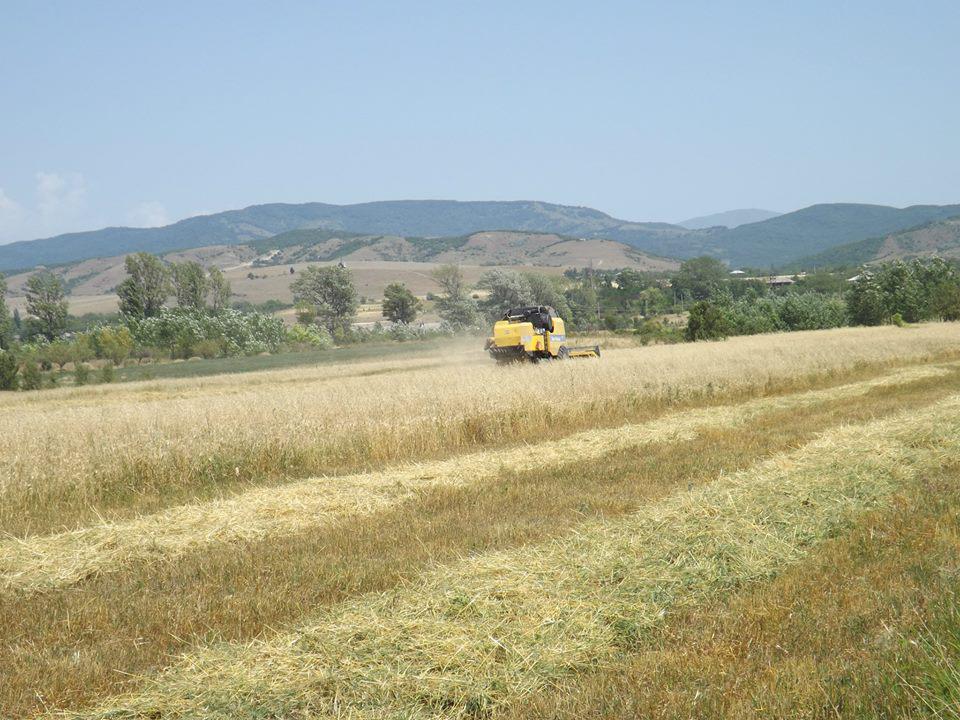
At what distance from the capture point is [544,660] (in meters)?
5.11

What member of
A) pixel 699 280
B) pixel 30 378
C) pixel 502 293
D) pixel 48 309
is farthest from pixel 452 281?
pixel 699 280

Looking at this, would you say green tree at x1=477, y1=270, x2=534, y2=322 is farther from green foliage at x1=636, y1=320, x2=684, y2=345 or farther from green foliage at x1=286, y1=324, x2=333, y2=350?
green foliage at x1=636, y1=320, x2=684, y2=345

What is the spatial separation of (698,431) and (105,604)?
1083 cm

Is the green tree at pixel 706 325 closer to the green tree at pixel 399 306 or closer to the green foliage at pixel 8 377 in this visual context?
the green foliage at pixel 8 377

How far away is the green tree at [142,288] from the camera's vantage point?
89.4 m

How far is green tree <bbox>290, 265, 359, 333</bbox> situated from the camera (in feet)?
306

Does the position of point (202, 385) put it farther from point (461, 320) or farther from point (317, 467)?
point (461, 320)

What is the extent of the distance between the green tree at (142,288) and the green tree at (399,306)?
25964mm

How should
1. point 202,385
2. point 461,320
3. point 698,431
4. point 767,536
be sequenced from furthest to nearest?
1. point 461,320
2. point 202,385
3. point 698,431
4. point 767,536

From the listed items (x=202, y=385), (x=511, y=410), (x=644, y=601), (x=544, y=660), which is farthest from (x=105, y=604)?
(x=202, y=385)

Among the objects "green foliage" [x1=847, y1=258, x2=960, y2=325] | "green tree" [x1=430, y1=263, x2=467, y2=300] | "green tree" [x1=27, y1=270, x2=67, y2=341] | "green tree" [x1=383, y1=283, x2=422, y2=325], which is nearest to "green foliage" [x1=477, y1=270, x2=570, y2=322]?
"green tree" [x1=430, y1=263, x2=467, y2=300]

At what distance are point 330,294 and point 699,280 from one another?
61.7 m

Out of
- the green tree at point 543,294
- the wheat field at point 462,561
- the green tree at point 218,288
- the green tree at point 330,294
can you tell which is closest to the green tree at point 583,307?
the green tree at point 543,294

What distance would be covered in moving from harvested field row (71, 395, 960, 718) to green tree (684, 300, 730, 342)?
1574 inches
